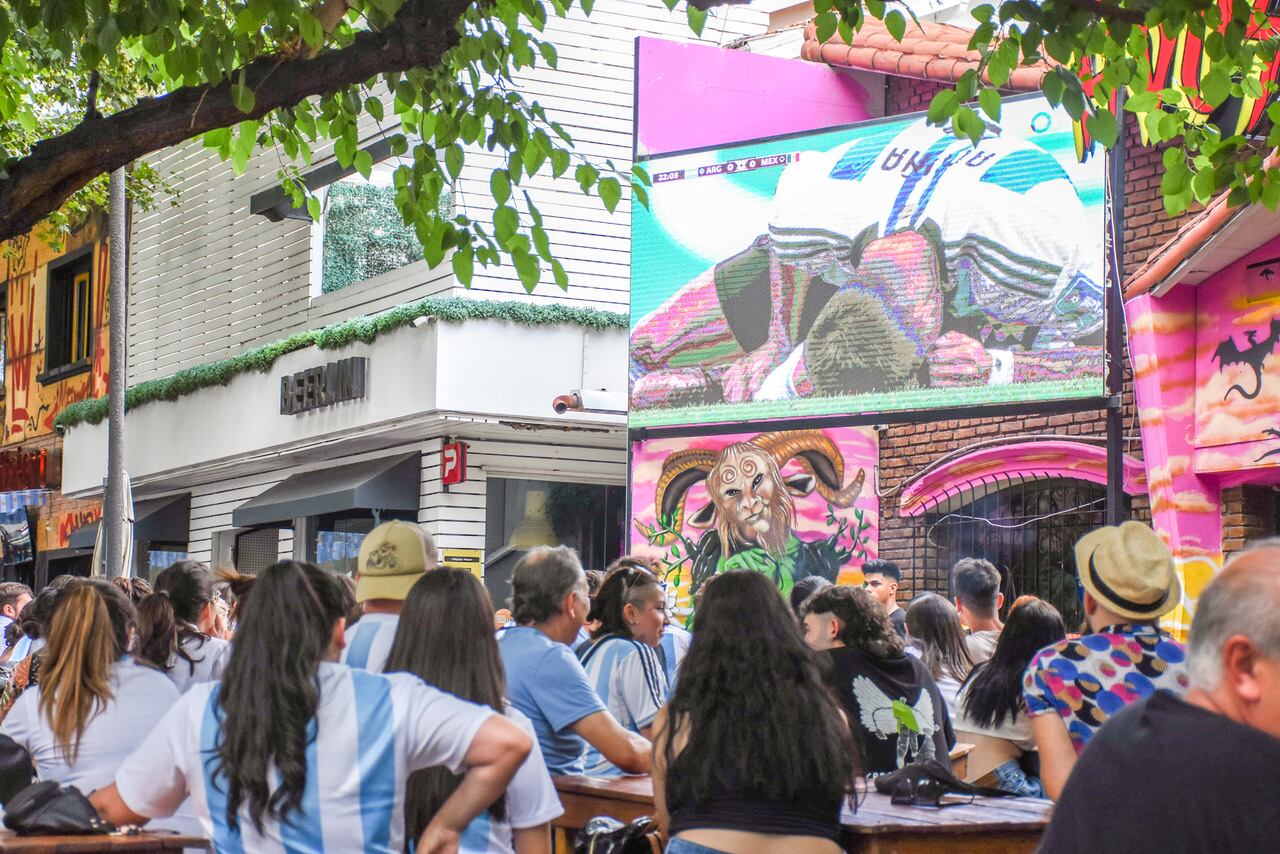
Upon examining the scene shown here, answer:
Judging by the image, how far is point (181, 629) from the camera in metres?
6.98

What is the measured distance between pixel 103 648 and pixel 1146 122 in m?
4.89

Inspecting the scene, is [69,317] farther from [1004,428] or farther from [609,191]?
[609,191]

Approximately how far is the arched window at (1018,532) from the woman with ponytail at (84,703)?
8148 millimetres

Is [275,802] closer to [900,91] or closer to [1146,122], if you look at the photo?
[1146,122]

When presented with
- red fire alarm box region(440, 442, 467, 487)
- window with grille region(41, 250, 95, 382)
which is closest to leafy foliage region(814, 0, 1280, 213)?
red fire alarm box region(440, 442, 467, 487)

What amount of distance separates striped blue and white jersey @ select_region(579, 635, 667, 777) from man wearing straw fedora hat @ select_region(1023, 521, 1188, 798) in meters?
2.19

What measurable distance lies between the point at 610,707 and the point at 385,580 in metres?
1.51

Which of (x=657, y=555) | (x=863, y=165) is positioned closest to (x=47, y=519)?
(x=657, y=555)

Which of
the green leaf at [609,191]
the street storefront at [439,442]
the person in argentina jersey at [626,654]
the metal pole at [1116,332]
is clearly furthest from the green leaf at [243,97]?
the street storefront at [439,442]

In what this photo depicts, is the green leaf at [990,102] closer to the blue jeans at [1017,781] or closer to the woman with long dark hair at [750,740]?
the blue jeans at [1017,781]

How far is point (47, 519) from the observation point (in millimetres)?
28031

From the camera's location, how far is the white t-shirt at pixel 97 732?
556cm

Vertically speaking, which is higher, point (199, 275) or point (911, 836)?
point (199, 275)

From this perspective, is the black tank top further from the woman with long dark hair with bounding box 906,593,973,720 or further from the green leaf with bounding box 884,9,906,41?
the woman with long dark hair with bounding box 906,593,973,720
